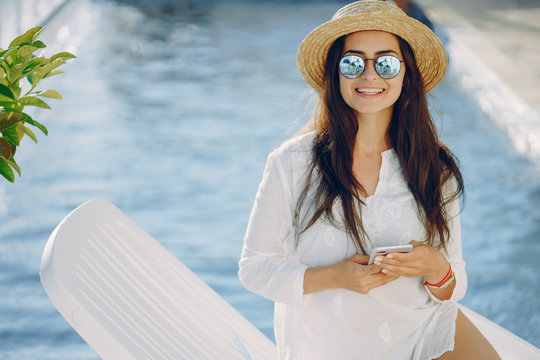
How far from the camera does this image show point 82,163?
18.0 feet

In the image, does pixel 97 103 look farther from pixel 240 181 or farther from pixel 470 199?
pixel 470 199

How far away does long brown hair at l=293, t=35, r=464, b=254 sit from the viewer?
1873 millimetres

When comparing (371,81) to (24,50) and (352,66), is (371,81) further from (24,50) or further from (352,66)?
(24,50)

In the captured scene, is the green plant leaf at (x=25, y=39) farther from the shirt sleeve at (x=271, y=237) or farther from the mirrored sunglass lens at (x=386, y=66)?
the mirrored sunglass lens at (x=386, y=66)

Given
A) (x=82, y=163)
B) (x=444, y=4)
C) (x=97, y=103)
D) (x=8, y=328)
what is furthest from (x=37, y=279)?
(x=444, y=4)

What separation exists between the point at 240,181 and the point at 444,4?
20.7ft

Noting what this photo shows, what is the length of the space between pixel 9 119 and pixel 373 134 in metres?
0.98

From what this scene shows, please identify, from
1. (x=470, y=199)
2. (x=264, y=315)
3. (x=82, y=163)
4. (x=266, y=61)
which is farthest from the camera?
(x=266, y=61)

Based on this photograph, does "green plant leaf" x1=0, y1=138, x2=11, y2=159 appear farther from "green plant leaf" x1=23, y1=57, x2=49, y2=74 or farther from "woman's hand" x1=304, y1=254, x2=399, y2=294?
"woman's hand" x1=304, y1=254, x2=399, y2=294

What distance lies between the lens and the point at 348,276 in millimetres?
1764

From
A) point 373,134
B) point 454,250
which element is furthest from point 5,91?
point 454,250

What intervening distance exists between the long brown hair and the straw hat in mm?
32

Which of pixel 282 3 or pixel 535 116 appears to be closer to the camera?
pixel 535 116

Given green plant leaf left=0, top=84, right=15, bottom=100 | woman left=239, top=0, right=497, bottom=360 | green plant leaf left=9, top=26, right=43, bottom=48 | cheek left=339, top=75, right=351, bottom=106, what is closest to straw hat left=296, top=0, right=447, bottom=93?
woman left=239, top=0, right=497, bottom=360
